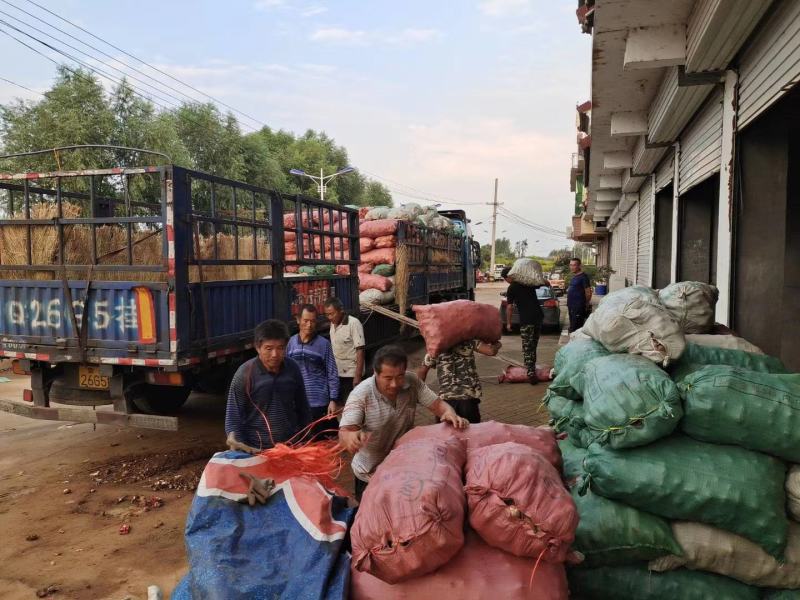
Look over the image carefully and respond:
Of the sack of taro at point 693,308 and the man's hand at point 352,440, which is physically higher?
the sack of taro at point 693,308

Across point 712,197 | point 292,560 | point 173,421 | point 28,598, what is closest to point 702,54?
point 712,197

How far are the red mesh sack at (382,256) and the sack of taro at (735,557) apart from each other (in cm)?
718

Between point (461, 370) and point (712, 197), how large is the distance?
481 centimetres

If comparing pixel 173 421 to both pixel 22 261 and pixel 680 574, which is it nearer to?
pixel 22 261

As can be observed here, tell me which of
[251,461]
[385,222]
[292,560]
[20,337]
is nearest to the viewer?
[292,560]

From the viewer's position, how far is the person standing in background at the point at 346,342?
17.8 feet

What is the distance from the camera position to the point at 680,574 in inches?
98.2

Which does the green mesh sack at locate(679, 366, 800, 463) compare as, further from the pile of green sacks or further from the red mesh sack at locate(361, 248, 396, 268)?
the red mesh sack at locate(361, 248, 396, 268)

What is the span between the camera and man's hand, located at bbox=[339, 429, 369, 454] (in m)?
2.91

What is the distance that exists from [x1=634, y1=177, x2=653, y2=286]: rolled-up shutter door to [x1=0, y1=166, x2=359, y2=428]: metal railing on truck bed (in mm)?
7308

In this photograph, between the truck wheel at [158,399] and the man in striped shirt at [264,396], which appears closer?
the man in striped shirt at [264,396]

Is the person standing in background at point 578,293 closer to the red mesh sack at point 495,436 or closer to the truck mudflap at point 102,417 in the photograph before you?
the truck mudflap at point 102,417

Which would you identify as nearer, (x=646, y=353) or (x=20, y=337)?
(x=646, y=353)

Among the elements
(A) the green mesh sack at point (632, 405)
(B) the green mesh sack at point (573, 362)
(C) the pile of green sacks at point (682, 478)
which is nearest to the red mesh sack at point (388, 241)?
(B) the green mesh sack at point (573, 362)
